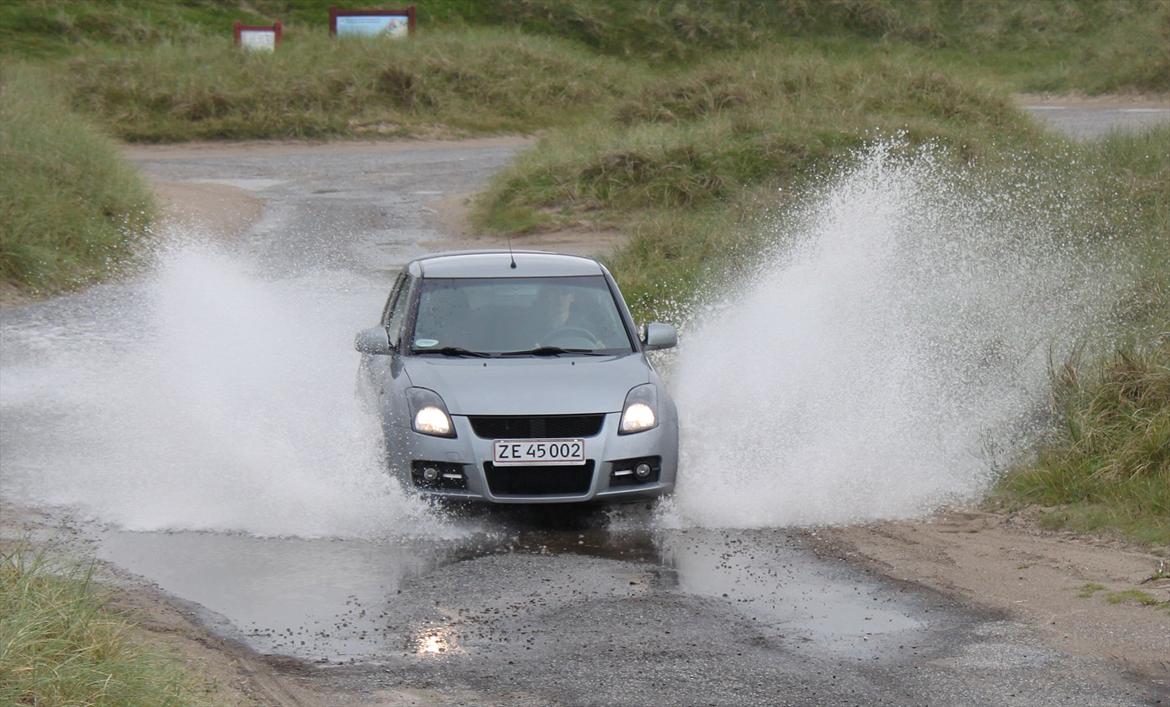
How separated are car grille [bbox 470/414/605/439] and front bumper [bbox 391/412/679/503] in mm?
59

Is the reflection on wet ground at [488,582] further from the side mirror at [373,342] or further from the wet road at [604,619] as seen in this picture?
the side mirror at [373,342]

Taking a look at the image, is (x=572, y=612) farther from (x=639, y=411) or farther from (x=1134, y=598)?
(x=1134, y=598)

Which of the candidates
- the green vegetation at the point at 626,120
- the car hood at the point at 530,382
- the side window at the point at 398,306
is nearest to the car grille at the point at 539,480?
the car hood at the point at 530,382

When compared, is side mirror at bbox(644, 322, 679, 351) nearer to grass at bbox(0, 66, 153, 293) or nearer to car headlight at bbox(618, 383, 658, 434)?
car headlight at bbox(618, 383, 658, 434)

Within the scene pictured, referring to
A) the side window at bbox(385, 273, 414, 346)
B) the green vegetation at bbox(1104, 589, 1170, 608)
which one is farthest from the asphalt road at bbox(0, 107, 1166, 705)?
the side window at bbox(385, 273, 414, 346)

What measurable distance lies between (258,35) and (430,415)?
116ft

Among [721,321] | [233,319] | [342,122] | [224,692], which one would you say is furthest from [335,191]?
[224,692]

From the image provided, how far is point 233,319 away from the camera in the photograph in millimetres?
18000

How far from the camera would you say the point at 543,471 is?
9367 mm

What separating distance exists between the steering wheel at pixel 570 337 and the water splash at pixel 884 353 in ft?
3.54

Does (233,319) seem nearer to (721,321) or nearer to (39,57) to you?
(721,321)

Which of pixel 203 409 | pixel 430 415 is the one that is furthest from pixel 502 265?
pixel 203 409

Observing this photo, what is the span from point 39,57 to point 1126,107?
2661 cm

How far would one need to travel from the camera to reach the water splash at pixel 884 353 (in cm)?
1080
